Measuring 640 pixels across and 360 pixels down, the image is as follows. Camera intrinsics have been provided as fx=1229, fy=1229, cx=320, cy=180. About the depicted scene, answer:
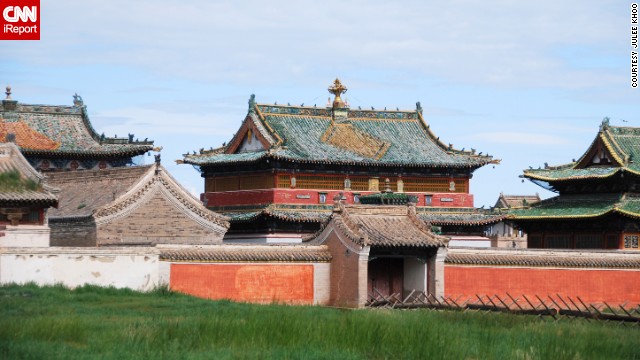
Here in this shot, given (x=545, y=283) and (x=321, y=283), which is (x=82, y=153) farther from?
(x=545, y=283)

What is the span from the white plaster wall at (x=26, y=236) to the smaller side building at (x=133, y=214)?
4.05 metres

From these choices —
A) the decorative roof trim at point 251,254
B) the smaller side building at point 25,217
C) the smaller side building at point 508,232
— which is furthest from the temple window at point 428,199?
the smaller side building at point 508,232

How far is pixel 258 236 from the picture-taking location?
2067 inches

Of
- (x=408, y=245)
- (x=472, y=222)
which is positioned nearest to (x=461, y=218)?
(x=472, y=222)

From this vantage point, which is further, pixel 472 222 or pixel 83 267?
pixel 472 222

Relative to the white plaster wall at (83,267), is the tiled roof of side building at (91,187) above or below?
above

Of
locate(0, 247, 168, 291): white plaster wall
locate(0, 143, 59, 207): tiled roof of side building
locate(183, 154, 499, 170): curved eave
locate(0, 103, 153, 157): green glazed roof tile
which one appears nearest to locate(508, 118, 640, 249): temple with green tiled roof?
locate(183, 154, 499, 170): curved eave

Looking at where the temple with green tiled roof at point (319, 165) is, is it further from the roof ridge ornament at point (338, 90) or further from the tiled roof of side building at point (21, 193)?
the tiled roof of side building at point (21, 193)

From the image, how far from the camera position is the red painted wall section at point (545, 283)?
44.2m

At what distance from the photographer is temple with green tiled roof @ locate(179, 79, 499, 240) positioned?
53125 mm

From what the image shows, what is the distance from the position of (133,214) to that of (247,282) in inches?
247

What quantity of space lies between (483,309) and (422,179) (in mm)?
18576

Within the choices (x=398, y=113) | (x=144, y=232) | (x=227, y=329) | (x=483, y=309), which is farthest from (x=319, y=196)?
(x=227, y=329)

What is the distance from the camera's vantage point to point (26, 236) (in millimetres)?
39594
